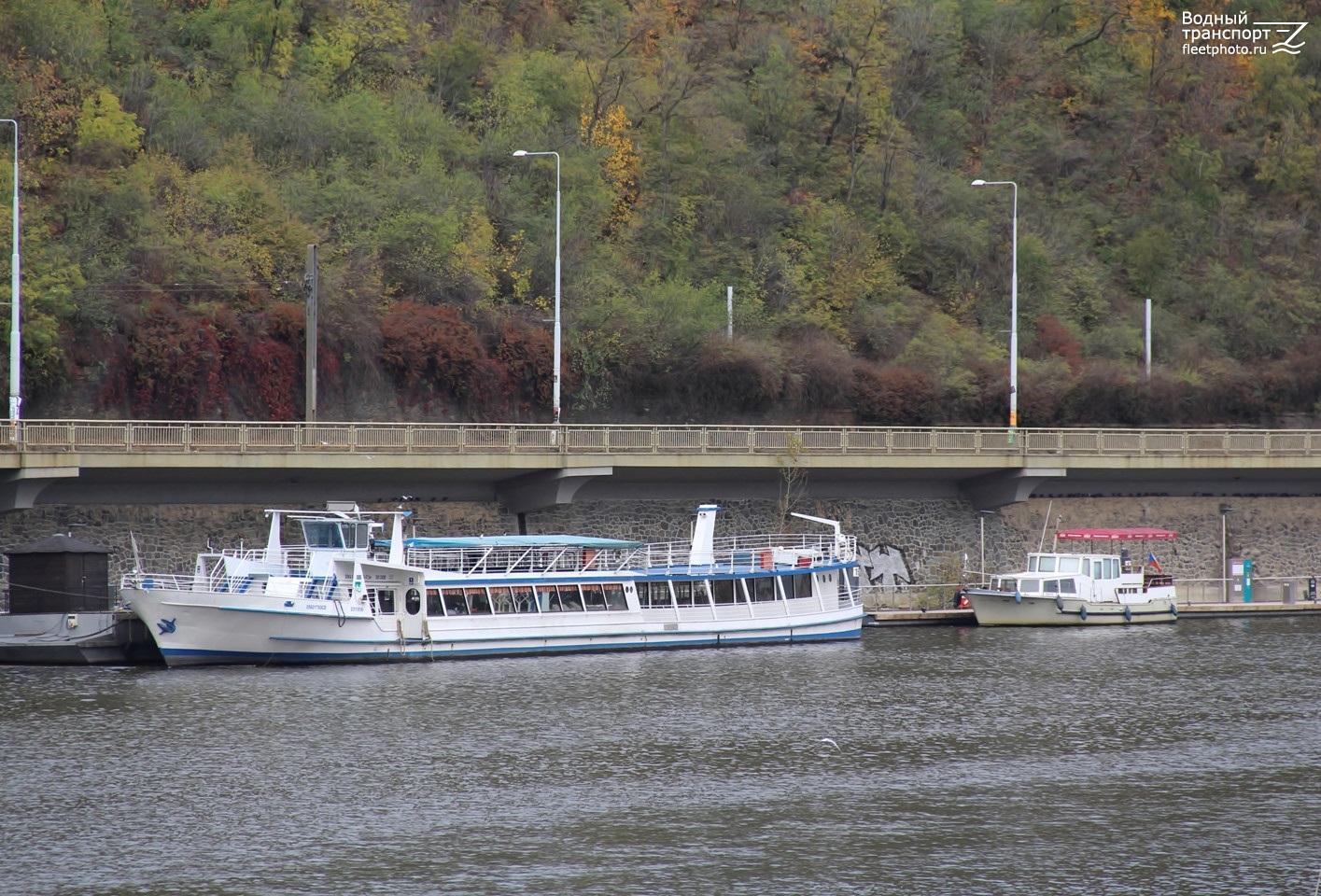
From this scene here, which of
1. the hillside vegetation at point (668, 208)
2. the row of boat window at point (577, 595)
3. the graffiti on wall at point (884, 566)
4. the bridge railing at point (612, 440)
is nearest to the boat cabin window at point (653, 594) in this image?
the row of boat window at point (577, 595)

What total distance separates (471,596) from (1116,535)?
88.9 ft

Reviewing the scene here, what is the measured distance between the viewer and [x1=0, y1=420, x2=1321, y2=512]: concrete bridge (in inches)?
2062

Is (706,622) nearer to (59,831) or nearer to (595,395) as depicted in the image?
(595,395)

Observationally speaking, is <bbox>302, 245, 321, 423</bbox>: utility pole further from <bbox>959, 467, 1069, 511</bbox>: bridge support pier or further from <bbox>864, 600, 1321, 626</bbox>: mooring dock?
<bbox>959, 467, 1069, 511</bbox>: bridge support pier

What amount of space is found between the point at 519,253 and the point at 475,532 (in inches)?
873

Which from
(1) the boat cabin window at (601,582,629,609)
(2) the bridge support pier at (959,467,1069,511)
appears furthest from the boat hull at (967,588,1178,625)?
(1) the boat cabin window at (601,582,629,609)

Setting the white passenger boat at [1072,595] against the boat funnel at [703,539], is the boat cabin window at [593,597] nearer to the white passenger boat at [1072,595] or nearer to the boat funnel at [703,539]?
the boat funnel at [703,539]

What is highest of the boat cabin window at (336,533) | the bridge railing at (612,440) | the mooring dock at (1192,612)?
the bridge railing at (612,440)

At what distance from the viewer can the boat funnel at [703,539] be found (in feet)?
183

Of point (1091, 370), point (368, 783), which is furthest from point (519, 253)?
point (368, 783)

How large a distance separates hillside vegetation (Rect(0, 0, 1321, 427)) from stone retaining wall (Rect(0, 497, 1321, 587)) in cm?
890

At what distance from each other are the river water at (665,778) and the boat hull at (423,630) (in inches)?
33.3

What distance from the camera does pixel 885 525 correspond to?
65500 millimetres

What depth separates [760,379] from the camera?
76.2 m
